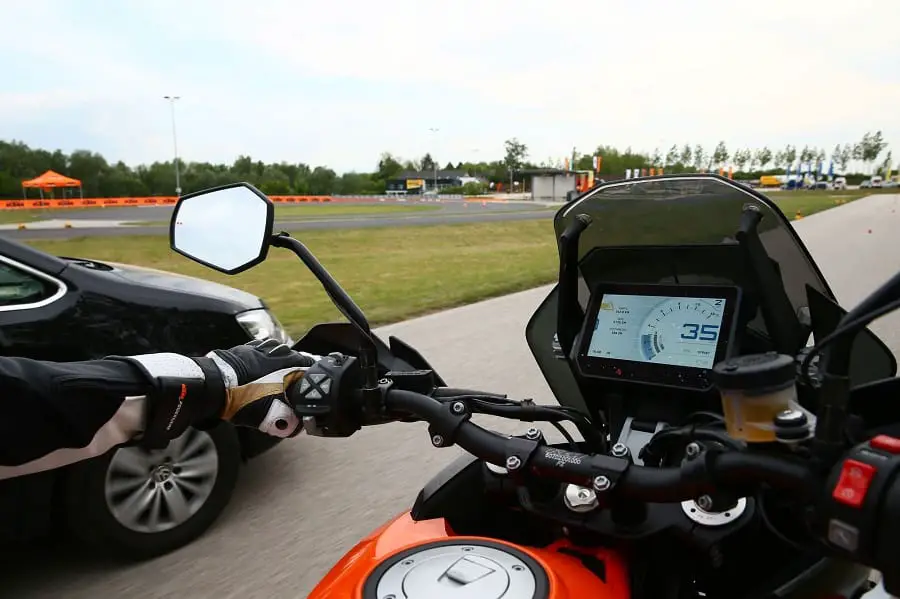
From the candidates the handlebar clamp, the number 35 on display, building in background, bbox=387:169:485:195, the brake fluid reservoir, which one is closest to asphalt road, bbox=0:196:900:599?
the handlebar clamp

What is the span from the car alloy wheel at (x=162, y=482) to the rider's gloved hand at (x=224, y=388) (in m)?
1.96

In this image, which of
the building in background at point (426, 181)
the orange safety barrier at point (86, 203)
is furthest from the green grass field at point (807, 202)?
the building in background at point (426, 181)

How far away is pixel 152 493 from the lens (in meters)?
3.69

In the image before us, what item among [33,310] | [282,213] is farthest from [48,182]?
[33,310]

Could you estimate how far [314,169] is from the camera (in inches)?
3027

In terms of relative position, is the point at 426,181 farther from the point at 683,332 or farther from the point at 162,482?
the point at 683,332

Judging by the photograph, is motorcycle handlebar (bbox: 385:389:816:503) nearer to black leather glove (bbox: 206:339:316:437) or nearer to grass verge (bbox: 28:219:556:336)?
black leather glove (bbox: 206:339:316:437)

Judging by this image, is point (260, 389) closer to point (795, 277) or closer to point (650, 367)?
point (650, 367)

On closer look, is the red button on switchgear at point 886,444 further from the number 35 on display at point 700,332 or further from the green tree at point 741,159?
the green tree at point 741,159

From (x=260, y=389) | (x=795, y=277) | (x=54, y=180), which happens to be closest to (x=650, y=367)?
(x=795, y=277)

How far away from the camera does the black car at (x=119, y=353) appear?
11.2 ft

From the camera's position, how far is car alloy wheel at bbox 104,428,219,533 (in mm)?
3574

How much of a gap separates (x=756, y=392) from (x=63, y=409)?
4.02ft

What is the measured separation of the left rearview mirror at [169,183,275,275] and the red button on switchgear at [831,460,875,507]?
130 cm
